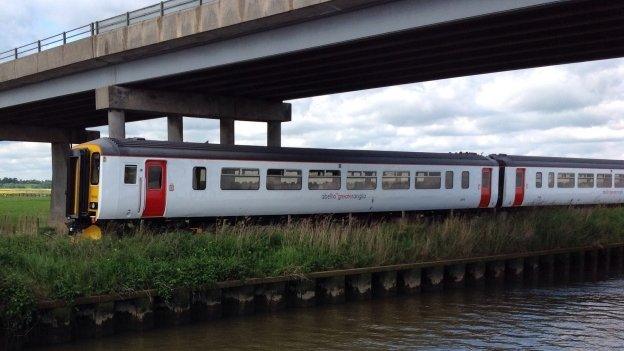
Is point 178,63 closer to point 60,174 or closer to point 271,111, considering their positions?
point 271,111

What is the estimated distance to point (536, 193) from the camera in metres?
30.4

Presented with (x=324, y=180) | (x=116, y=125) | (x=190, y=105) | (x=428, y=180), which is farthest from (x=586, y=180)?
(x=116, y=125)

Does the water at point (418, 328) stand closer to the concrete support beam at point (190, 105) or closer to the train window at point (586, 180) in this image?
the concrete support beam at point (190, 105)

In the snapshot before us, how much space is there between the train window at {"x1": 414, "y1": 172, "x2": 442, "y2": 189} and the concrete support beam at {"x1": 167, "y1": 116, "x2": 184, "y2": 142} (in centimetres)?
1216

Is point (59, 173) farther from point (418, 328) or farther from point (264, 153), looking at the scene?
point (418, 328)

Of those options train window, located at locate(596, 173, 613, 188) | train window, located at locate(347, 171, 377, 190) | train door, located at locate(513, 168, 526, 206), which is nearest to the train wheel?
train window, located at locate(347, 171, 377, 190)

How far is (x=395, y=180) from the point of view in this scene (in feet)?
80.9

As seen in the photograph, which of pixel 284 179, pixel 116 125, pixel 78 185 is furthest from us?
pixel 116 125

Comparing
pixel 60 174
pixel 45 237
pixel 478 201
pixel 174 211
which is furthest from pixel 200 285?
pixel 60 174

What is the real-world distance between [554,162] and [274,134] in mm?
13296

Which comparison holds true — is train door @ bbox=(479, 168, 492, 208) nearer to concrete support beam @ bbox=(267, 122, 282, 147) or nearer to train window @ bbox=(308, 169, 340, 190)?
train window @ bbox=(308, 169, 340, 190)

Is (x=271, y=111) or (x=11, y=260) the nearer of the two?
(x=11, y=260)

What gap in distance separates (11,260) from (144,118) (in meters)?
29.1

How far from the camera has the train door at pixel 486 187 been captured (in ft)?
92.1
